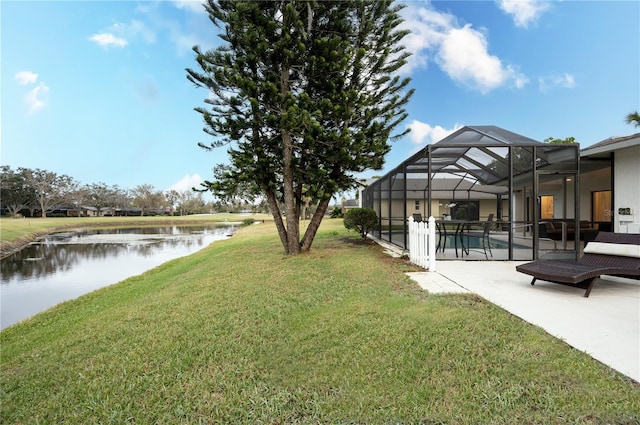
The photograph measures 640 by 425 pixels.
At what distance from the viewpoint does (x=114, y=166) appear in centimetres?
3052

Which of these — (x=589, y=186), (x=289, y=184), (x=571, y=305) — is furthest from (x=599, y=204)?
(x=289, y=184)

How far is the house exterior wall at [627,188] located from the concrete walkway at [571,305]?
3.20m

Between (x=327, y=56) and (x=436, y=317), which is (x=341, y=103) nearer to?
(x=327, y=56)

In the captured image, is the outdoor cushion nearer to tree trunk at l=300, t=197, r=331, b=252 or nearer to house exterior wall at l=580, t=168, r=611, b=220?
tree trunk at l=300, t=197, r=331, b=252

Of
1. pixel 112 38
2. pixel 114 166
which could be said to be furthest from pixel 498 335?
pixel 114 166

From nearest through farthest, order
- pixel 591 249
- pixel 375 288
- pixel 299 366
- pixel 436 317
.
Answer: pixel 299 366 → pixel 436 317 → pixel 375 288 → pixel 591 249

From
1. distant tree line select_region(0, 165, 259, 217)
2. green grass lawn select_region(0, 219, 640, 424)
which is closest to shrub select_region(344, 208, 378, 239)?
green grass lawn select_region(0, 219, 640, 424)

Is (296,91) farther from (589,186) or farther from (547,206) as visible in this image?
(547,206)

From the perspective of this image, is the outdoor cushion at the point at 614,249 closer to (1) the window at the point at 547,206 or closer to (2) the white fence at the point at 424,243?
(2) the white fence at the point at 424,243

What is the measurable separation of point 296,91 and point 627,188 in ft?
27.3

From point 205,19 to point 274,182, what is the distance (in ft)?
16.4

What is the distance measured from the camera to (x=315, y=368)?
2.69 meters

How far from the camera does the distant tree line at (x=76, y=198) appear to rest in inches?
1925

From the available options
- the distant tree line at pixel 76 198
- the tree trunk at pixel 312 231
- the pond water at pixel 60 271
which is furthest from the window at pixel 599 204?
the distant tree line at pixel 76 198
